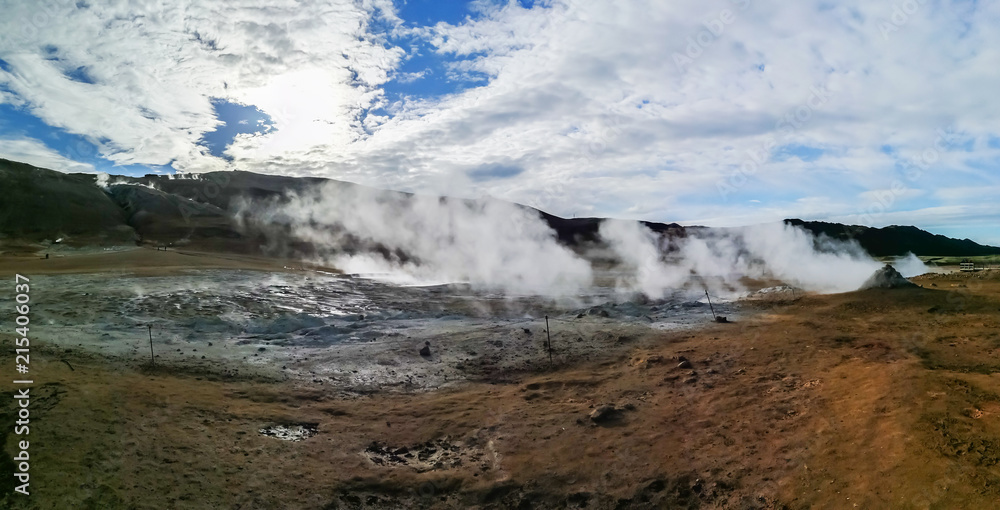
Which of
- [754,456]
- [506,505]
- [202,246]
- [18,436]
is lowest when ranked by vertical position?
[506,505]

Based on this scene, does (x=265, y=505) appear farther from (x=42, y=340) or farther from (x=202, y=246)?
(x=202, y=246)

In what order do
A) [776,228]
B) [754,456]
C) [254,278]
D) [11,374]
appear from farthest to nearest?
[776,228] → [254,278] → [11,374] → [754,456]

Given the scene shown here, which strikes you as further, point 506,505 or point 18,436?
point 506,505

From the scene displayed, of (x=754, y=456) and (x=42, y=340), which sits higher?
(x=42, y=340)

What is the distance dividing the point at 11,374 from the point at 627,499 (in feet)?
31.6

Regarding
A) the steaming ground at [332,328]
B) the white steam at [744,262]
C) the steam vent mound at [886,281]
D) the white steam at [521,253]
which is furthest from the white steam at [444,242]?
the steam vent mound at [886,281]

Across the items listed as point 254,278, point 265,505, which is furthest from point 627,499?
point 254,278

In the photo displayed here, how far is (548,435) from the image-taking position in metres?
8.73

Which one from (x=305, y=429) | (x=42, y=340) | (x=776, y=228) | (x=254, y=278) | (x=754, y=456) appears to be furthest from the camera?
(x=776, y=228)

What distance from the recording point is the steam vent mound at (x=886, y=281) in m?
20.0

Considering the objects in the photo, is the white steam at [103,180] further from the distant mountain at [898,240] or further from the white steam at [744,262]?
the distant mountain at [898,240]

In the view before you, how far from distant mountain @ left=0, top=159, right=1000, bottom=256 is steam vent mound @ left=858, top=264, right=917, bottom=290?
157 feet

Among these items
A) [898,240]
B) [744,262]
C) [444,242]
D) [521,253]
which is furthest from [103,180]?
[898,240]

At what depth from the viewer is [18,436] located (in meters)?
6.26
